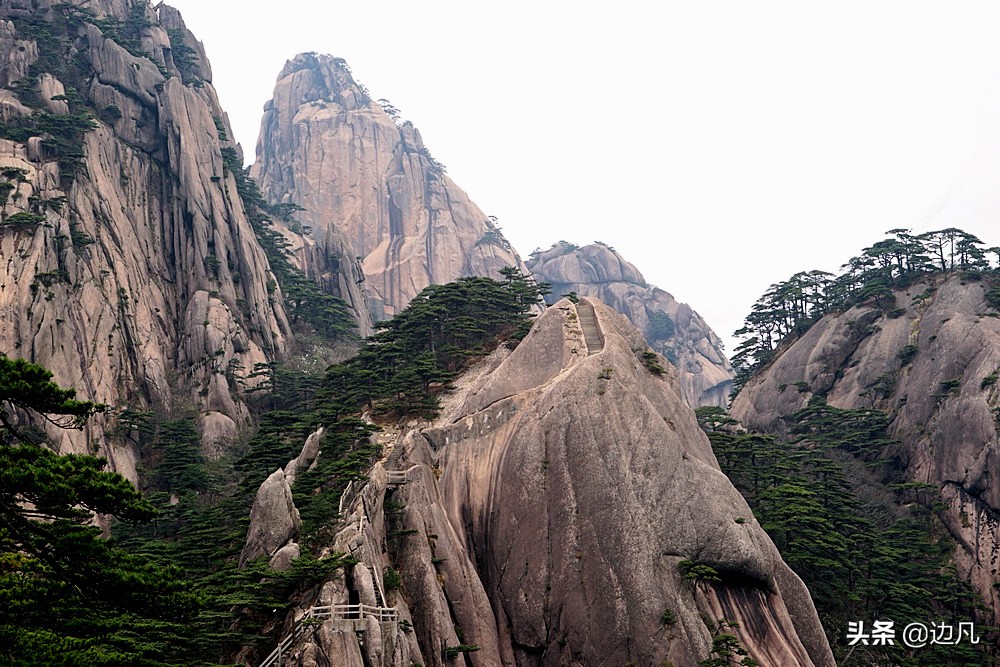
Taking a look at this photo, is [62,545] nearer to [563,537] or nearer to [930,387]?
[563,537]

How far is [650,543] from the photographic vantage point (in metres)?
36.8

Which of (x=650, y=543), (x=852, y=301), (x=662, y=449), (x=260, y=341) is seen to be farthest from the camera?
(x=852, y=301)

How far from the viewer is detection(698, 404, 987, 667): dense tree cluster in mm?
45969

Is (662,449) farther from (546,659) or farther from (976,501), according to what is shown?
(976,501)

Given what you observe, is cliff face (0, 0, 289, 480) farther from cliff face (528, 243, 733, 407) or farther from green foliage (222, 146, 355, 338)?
cliff face (528, 243, 733, 407)

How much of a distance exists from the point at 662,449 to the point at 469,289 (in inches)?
803

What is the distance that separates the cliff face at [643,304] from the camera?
12388cm

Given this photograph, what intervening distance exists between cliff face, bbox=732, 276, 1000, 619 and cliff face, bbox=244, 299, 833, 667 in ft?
62.2

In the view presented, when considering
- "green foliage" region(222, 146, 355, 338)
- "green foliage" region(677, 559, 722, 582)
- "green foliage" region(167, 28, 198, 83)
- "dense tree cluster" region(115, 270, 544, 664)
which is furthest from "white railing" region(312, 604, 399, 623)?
"green foliage" region(167, 28, 198, 83)

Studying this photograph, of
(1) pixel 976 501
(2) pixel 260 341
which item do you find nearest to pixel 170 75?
(2) pixel 260 341

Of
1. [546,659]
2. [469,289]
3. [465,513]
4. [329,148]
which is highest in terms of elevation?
[329,148]

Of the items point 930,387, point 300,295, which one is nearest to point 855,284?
point 930,387

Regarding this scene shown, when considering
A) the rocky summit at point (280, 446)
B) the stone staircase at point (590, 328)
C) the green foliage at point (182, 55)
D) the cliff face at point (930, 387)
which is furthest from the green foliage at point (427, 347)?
the green foliage at point (182, 55)

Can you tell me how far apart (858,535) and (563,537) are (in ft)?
67.6
